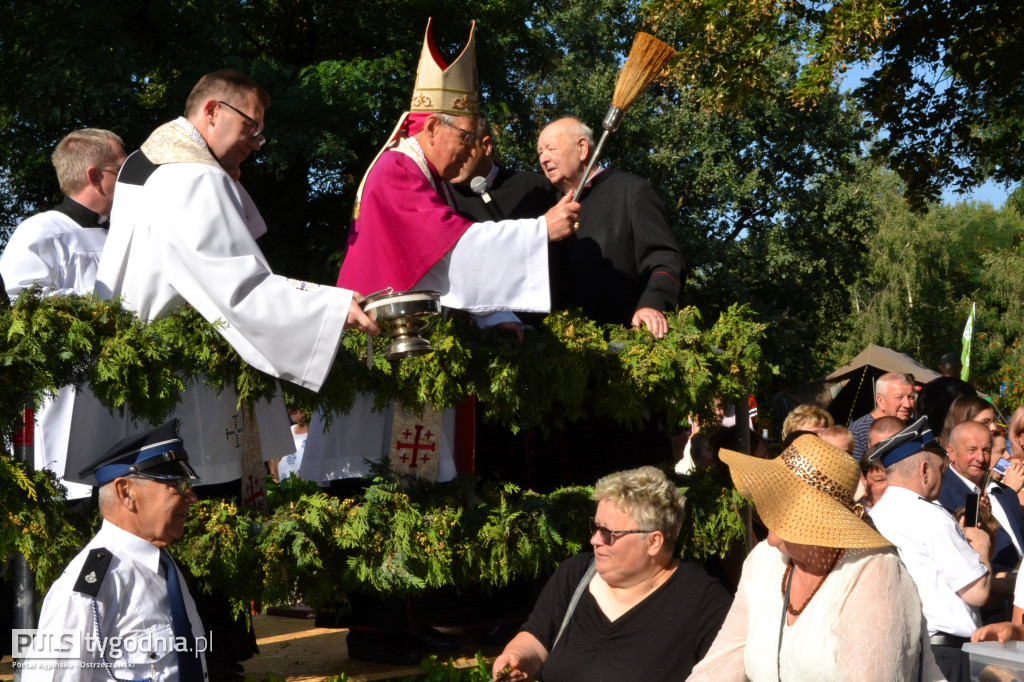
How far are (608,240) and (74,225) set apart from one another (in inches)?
97.4

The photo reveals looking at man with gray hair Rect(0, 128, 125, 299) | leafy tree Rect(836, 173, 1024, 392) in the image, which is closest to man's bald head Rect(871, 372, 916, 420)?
man with gray hair Rect(0, 128, 125, 299)

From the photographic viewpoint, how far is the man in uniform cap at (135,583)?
3400 millimetres

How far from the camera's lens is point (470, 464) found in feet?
16.0

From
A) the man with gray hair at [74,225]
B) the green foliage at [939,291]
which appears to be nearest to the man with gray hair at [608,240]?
the man with gray hair at [74,225]

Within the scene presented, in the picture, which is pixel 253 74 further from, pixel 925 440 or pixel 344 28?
pixel 925 440

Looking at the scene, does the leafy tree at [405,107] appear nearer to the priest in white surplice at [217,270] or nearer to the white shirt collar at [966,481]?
the white shirt collar at [966,481]

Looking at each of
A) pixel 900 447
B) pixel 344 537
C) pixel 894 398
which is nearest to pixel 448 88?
pixel 344 537

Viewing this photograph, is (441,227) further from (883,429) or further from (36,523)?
(883,429)

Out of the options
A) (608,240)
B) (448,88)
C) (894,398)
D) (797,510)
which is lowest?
(797,510)

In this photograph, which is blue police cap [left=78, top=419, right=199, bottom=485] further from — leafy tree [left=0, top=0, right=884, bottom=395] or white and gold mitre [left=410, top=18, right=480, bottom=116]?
leafy tree [left=0, top=0, right=884, bottom=395]

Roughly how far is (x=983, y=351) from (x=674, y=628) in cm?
3399

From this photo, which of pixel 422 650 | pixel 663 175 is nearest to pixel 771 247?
Result: pixel 663 175

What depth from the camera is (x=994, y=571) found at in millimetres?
6043

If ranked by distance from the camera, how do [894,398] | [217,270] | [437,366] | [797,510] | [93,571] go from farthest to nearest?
1. [894,398]
2. [437,366]
3. [217,270]
4. [93,571]
5. [797,510]
